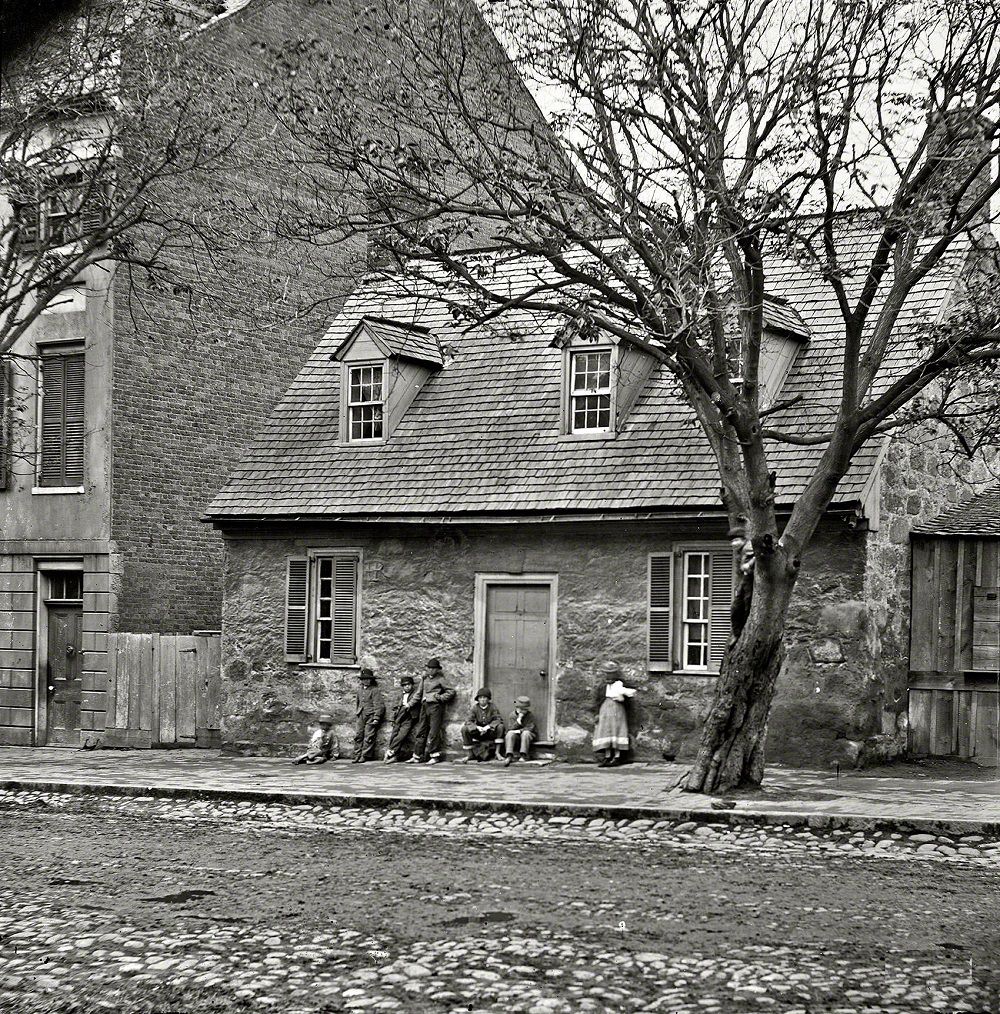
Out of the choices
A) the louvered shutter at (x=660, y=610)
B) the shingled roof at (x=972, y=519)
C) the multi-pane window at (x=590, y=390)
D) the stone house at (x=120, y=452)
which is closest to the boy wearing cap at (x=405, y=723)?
the louvered shutter at (x=660, y=610)

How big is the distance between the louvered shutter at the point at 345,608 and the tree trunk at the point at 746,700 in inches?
283

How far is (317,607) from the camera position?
67.9 feet

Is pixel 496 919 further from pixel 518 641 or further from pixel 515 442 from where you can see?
pixel 515 442

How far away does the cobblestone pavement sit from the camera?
625 centimetres

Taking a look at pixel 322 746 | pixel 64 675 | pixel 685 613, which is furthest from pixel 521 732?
pixel 64 675

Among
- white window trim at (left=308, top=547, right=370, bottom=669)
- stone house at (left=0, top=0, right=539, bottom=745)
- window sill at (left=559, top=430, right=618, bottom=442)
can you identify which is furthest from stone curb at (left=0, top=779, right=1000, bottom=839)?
window sill at (left=559, top=430, right=618, bottom=442)

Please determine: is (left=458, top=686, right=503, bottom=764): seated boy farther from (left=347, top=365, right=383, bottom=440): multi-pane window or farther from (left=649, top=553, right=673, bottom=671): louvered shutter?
(left=347, top=365, right=383, bottom=440): multi-pane window

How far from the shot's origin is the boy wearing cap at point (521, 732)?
18703 millimetres

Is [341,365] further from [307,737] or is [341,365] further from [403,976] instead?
[403,976]

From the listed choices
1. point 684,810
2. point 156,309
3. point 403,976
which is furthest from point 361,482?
point 403,976

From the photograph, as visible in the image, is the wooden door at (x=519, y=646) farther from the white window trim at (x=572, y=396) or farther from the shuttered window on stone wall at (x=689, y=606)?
the white window trim at (x=572, y=396)

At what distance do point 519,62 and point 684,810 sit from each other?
7.52 meters

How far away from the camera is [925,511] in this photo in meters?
18.5

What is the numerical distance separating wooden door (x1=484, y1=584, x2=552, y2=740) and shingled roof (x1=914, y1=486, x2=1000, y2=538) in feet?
17.1
